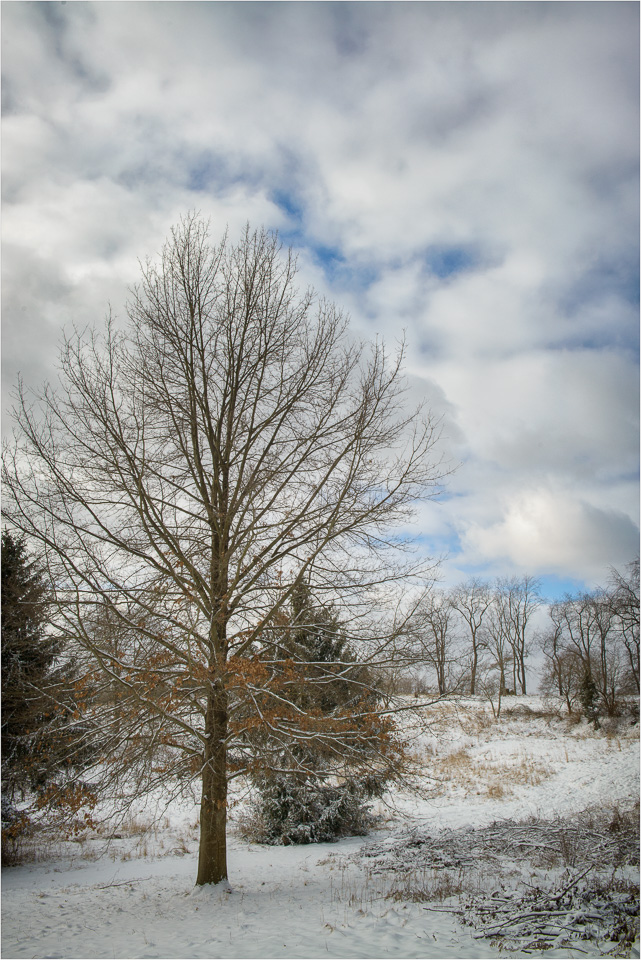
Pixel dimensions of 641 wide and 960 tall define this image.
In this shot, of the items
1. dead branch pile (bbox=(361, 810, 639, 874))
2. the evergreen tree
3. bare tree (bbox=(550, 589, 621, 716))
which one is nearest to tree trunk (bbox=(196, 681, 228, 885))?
the evergreen tree

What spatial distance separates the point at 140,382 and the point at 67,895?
28.0ft

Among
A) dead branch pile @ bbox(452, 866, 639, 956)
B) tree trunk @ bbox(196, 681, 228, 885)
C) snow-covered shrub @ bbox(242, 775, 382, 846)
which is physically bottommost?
snow-covered shrub @ bbox(242, 775, 382, 846)

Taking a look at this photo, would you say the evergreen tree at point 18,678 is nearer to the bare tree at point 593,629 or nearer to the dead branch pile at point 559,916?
the dead branch pile at point 559,916

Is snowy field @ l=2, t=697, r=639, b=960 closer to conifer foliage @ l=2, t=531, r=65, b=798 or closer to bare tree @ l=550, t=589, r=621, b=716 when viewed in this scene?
conifer foliage @ l=2, t=531, r=65, b=798

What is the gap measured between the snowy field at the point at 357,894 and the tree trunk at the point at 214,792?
27cm

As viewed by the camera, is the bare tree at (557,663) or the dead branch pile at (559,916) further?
the bare tree at (557,663)

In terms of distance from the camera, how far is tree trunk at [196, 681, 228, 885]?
7.00 meters

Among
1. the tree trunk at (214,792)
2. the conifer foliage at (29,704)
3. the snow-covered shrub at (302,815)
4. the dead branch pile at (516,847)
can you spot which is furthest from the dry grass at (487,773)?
the conifer foliage at (29,704)

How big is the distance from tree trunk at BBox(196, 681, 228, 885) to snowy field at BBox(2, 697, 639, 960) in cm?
27

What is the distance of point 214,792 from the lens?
23.6 feet

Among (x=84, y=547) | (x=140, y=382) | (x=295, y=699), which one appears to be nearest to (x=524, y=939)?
(x=295, y=699)

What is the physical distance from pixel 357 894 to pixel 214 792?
2.68 metres

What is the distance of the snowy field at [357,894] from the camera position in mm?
5531

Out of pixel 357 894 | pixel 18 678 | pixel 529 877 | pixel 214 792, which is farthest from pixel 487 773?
pixel 18 678
